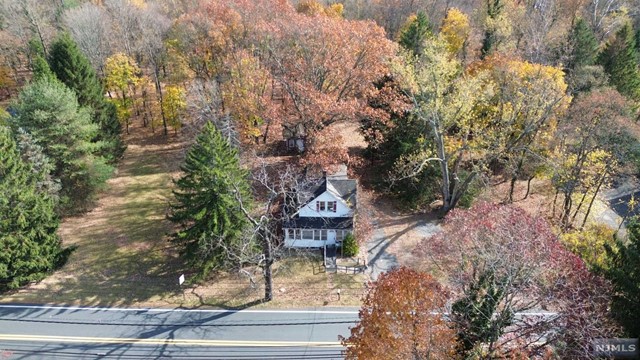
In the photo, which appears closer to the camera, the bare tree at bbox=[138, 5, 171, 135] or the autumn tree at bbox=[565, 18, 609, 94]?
the autumn tree at bbox=[565, 18, 609, 94]

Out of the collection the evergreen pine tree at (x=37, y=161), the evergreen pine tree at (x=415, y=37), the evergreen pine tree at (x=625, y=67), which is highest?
the evergreen pine tree at (x=415, y=37)

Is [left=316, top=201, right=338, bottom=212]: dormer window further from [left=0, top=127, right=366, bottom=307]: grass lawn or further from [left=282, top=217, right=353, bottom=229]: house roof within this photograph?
[left=0, top=127, right=366, bottom=307]: grass lawn

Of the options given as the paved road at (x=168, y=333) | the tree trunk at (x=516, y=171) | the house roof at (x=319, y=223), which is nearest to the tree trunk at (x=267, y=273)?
the paved road at (x=168, y=333)

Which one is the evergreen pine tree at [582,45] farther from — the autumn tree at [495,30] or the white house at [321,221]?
the white house at [321,221]

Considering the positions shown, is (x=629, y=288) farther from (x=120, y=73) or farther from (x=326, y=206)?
(x=120, y=73)

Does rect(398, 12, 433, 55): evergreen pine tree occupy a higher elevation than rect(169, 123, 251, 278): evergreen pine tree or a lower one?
higher

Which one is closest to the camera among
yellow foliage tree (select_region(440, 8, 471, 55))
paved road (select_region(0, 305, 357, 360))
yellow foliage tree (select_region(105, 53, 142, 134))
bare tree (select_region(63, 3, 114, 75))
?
paved road (select_region(0, 305, 357, 360))

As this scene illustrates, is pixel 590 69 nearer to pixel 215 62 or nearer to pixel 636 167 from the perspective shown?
pixel 636 167

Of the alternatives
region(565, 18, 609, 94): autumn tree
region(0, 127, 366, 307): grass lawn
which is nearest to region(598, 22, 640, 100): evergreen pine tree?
region(565, 18, 609, 94): autumn tree
